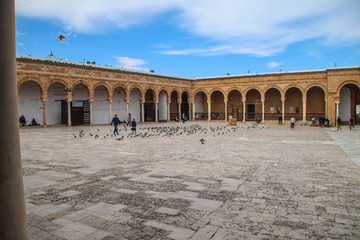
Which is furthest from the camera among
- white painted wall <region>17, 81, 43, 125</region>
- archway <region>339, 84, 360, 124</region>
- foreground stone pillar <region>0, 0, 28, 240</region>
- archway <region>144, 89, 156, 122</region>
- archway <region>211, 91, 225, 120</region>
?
archway <region>211, 91, 225, 120</region>

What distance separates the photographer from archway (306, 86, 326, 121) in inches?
1164

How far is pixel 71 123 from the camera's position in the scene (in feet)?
81.7

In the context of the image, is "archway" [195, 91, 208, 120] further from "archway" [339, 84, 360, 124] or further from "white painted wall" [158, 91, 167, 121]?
"archway" [339, 84, 360, 124]

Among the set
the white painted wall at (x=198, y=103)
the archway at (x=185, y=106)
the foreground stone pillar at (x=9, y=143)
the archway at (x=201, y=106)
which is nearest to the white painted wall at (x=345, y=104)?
the archway at (x=201, y=106)

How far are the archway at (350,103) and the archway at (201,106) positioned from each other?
16058mm

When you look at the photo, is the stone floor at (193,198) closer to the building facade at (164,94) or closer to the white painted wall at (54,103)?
the building facade at (164,94)

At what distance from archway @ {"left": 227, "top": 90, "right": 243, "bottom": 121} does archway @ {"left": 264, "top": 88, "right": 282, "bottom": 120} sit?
3.21m

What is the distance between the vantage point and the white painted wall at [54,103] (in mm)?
24062

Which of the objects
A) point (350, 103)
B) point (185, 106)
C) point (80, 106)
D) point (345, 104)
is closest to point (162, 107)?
point (185, 106)

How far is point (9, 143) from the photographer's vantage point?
166 centimetres

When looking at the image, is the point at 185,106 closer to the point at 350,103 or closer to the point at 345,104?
the point at 345,104

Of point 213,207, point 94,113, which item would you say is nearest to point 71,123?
point 94,113

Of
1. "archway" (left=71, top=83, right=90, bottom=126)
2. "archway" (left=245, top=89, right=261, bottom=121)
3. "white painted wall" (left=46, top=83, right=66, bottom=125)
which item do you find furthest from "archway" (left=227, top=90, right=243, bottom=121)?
"white painted wall" (left=46, top=83, right=66, bottom=125)

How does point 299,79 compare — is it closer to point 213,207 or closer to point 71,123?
point 71,123
